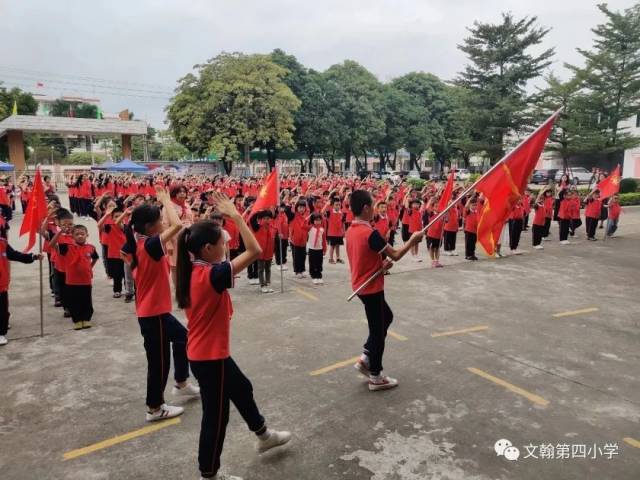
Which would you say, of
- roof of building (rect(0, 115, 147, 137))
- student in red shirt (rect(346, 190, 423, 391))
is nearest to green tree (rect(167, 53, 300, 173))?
roof of building (rect(0, 115, 147, 137))

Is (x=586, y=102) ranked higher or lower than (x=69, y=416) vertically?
higher

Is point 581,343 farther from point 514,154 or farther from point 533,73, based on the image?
point 533,73

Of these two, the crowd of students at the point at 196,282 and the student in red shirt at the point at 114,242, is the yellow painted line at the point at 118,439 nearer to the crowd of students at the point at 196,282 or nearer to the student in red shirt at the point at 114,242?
the crowd of students at the point at 196,282

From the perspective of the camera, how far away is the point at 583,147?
2706 centimetres

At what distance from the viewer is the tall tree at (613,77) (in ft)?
83.9

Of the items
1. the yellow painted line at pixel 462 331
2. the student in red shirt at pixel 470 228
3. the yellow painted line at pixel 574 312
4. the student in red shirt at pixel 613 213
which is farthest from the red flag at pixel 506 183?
the student in red shirt at pixel 613 213

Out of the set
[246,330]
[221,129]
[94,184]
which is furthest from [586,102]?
[246,330]

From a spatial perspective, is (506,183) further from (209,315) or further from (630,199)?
(630,199)

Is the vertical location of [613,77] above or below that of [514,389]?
above

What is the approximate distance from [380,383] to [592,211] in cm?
1127

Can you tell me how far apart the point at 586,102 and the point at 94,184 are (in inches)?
993

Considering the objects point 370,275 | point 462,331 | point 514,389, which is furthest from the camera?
point 462,331

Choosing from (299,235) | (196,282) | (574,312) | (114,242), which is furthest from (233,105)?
(196,282)

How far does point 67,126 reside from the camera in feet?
105
